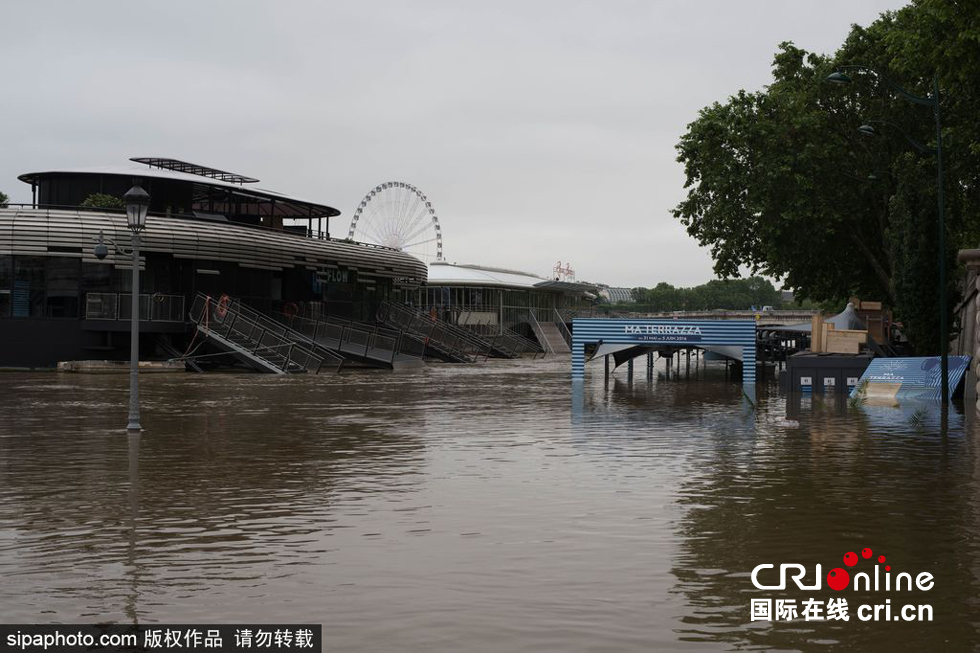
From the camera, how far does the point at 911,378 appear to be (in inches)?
1148

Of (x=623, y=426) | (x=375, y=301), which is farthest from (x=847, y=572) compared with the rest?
(x=375, y=301)

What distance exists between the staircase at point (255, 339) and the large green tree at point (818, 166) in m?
18.3

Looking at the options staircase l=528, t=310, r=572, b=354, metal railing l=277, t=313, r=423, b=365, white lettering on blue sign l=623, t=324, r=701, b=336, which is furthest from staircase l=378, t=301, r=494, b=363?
white lettering on blue sign l=623, t=324, r=701, b=336

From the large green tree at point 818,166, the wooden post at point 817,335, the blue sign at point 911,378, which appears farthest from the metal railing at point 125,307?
the blue sign at point 911,378

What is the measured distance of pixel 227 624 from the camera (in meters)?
6.92

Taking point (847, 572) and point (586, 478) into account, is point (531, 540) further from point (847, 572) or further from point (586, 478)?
point (586, 478)

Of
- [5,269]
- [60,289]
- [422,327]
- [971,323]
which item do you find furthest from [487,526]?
[422,327]

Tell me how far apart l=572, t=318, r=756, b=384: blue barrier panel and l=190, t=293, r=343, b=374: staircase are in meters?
11.2

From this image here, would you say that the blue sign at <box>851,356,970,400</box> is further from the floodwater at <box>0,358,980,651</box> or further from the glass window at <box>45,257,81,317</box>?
the glass window at <box>45,257,81,317</box>

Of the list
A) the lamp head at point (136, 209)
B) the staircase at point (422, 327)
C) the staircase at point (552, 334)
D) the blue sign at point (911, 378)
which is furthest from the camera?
the staircase at point (552, 334)

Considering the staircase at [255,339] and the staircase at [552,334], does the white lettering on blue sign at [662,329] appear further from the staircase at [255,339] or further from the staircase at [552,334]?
the staircase at [552,334]

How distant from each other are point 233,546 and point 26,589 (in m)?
1.96

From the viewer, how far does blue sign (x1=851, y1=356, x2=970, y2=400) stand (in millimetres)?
28516

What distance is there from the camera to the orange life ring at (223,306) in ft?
151
